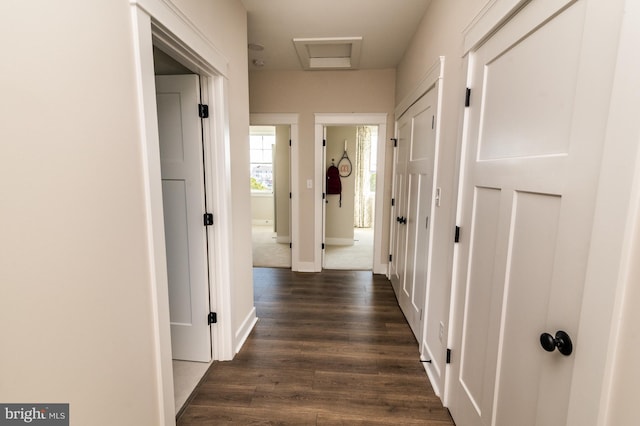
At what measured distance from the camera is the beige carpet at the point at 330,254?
4.49 m

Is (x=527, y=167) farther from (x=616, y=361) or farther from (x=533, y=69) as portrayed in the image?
(x=616, y=361)

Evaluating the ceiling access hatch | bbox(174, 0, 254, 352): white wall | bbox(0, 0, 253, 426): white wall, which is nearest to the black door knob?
bbox(0, 0, 253, 426): white wall

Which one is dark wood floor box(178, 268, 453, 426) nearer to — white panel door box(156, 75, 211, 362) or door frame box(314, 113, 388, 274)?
white panel door box(156, 75, 211, 362)

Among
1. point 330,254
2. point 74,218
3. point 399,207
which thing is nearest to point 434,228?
point 399,207

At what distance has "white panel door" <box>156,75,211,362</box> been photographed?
191cm

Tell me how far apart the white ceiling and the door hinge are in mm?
1034

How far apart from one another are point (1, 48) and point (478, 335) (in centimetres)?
196

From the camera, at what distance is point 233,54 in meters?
2.12

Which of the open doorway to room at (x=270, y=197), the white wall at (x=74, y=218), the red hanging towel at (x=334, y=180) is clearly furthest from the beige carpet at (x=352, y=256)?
the white wall at (x=74, y=218)

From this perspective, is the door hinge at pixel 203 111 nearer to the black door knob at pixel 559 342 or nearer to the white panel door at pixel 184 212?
the white panel door at pixel 184 212

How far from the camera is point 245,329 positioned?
2.45 m

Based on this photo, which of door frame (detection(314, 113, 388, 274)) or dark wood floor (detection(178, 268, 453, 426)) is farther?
door frame (detection(314, 113, 388, 274))

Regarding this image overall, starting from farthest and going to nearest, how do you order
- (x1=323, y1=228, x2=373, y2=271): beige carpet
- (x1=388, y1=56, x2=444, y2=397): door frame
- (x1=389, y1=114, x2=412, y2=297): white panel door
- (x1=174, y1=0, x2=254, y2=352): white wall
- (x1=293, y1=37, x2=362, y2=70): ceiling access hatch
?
(x1=323, y1=228, x2=373, y2=271): beige carpet
(x1=389, y1=114, x2=412, y2=297): white panel door
(x1=293, y1=37, x2=362, y2=70): ceiling access hatch
(x1=174, y1=0, x2=254, y2=352): white wall
(x1=388, y1=56, x2=444, y2=397): door frame

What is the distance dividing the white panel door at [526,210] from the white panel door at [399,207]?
1504 mm
